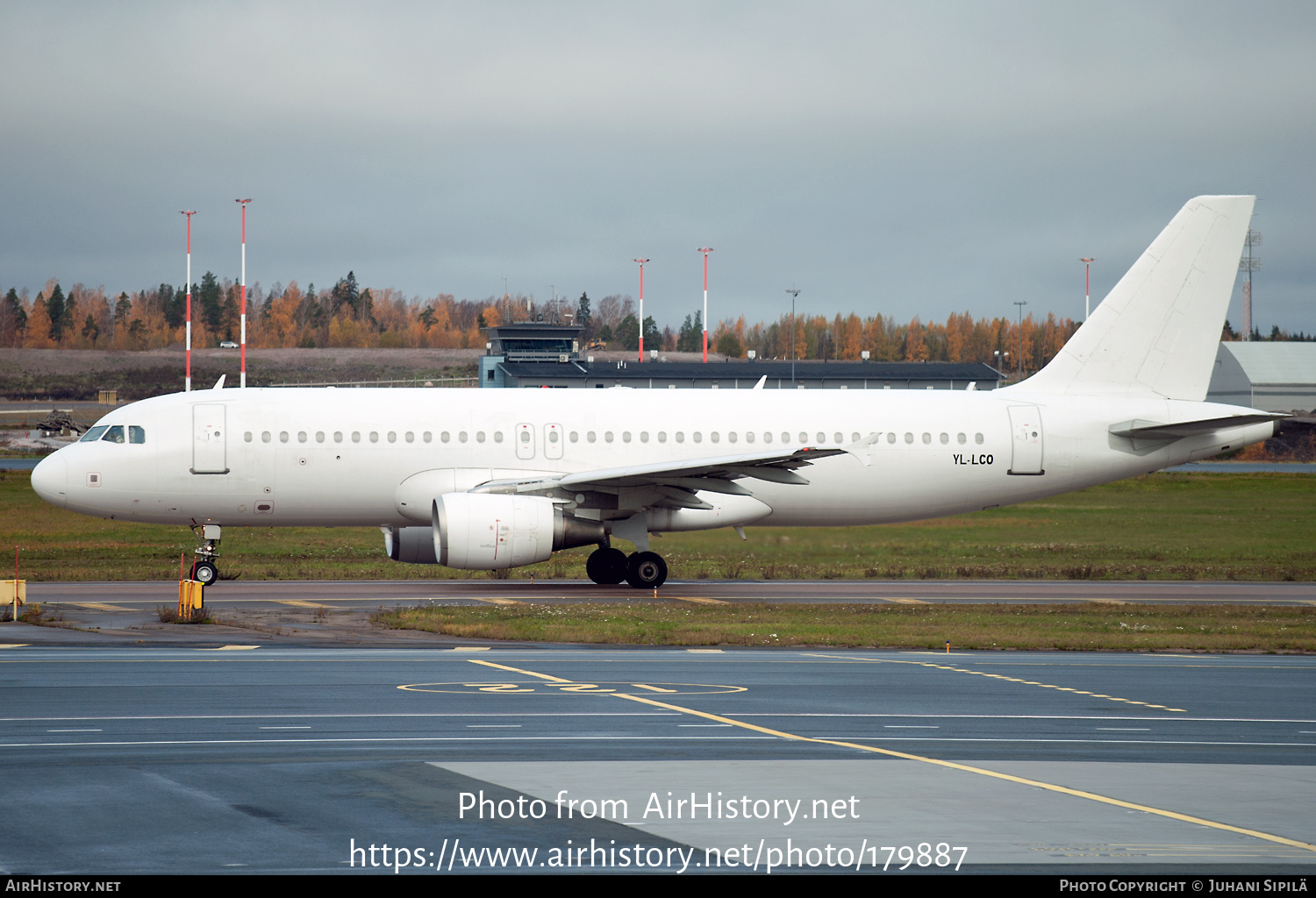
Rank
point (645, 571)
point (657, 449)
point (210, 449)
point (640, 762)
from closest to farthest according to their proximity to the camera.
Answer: point (640, 762) < point (210, 449) < point (645, 571) < point (657, 449)

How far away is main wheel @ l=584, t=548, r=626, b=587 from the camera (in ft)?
103

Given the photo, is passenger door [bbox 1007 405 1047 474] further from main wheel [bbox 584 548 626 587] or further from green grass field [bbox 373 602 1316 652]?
main wheel [bbox 584 548 626 587]

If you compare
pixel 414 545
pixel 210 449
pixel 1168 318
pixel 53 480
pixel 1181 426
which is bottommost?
pixel 414 545

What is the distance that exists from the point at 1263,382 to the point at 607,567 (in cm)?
9807

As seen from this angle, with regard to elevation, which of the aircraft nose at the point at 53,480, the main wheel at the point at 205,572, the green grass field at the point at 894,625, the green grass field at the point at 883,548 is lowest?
the green grass field at the point at 883,548

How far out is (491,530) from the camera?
2780 cm

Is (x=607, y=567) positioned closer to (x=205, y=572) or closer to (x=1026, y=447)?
(x=205, y=572)

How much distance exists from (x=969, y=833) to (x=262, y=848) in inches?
199

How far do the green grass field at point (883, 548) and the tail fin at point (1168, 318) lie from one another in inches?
198

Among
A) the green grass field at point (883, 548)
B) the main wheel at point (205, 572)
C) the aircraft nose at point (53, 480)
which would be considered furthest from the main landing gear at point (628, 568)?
the aircraft nose at point (53, 480)

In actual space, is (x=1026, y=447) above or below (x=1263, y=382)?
below

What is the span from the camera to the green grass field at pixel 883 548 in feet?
109

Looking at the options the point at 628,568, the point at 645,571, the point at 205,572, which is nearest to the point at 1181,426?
the point at 645,571

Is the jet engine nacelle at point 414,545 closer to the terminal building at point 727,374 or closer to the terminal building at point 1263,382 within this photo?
the terminal building at point 727,374
